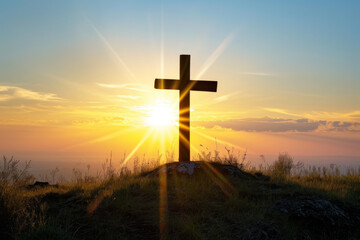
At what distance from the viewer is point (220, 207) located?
713 cm

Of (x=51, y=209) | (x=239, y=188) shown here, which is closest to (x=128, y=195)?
(x=51, y=209)

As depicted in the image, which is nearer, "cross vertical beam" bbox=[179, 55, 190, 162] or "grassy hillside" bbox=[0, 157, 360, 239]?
"grassy hillside" bbox=[0, 157, 360, 239]

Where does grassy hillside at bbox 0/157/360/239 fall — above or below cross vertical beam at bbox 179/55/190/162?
below

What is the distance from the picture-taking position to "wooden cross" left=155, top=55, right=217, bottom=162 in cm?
1173

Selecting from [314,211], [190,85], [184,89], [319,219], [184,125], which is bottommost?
[319,219]

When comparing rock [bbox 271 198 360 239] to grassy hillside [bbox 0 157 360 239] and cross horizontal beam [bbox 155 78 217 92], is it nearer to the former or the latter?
grassy hillside [bbox 0 157 360 239]

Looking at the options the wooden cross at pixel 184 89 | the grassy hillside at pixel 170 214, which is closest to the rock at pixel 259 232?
the grassy hillside at pixel 170 214

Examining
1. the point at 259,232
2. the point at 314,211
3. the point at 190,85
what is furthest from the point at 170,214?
the point at 190,85

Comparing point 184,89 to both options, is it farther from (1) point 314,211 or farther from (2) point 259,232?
(2) point 259,232

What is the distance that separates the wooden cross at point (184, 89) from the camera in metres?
11.7

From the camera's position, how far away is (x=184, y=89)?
12.0 metres

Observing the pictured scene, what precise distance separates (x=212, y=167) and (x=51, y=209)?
5.39 metres

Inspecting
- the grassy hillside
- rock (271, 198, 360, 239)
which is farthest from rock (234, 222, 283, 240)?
rock (271, 198, 360, 239)

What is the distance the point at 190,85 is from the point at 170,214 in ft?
20.1
